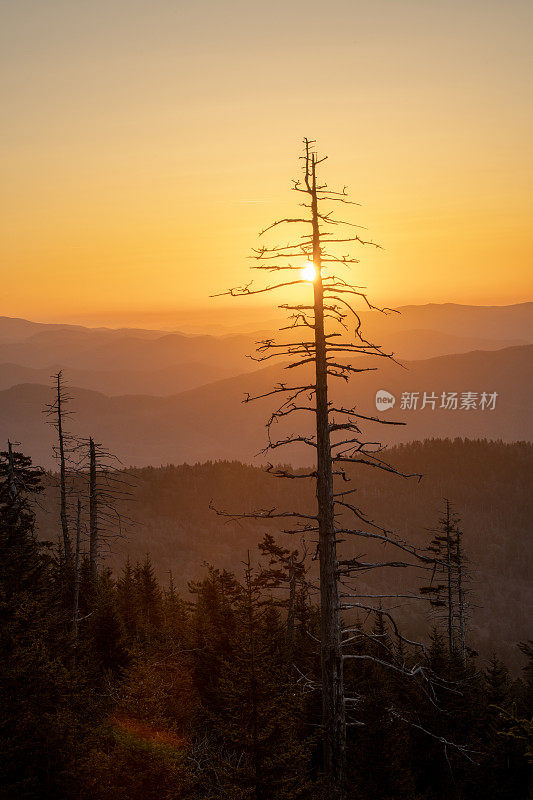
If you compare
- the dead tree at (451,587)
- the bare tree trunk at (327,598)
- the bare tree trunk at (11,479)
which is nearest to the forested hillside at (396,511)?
the dead tree at (451,587)

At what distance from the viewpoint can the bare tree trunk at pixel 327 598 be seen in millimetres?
10414

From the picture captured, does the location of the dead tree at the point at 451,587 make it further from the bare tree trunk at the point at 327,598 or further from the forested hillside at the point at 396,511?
the forested hillside at the point at 396,511

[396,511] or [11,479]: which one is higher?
[11,479]

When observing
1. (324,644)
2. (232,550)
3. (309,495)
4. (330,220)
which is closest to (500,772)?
(324,644)

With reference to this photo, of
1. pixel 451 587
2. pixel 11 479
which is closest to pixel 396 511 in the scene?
pixel 451 587

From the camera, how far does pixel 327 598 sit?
10.7m

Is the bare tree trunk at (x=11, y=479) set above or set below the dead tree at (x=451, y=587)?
above

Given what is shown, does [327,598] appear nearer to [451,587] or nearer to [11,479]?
[11,479]

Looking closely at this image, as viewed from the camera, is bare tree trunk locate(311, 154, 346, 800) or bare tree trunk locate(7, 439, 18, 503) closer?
bare tree trunk locate(311, 154, 346, 800)

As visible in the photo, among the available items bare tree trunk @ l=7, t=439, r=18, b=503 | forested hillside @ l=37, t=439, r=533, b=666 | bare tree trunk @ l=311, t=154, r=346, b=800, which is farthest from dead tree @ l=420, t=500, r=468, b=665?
forested hillside @ l=37, t=439, r=533, b=666

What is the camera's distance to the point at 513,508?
171 meters

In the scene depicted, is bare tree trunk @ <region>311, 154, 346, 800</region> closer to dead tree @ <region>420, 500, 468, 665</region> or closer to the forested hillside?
dead tree @ <region>420, 500, 468, 665</region>

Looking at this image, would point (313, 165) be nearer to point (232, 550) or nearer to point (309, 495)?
point (232, 550)

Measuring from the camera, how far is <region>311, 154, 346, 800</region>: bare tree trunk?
34.2ft
